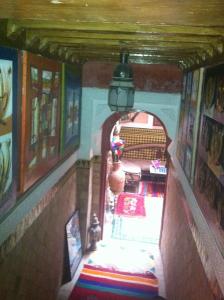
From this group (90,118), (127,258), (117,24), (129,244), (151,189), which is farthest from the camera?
(151,189)

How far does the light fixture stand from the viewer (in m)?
3.68

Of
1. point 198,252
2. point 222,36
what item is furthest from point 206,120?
point 198,252

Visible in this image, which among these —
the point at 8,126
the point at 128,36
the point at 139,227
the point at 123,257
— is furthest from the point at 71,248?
the point at 128,36

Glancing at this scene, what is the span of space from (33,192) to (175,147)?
3.18 m

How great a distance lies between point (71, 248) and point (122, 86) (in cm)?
345

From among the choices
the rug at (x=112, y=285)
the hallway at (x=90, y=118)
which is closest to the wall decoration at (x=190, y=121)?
the hallway at (x=90, y=118)

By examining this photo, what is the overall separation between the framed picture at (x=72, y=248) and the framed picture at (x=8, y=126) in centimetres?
281

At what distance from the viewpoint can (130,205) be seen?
9.52m

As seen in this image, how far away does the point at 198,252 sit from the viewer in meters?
3.46

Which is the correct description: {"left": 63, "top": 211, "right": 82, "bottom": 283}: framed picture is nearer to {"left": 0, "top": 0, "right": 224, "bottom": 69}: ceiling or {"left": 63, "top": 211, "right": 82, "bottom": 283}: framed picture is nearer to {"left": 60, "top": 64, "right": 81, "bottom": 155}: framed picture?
{"left": 60, "top": 64, "right": 81, "bottom": 155}: framed picture

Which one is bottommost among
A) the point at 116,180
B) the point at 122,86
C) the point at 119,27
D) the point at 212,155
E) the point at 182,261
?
the point at 182,261

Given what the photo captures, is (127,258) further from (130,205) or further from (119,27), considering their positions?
(119,27)

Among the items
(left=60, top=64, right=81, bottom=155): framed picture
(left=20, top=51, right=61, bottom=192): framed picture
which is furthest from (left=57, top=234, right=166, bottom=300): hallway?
(left=20, top=51, right=61, bottom=192): framed picture

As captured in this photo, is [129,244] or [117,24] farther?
[129,244]
